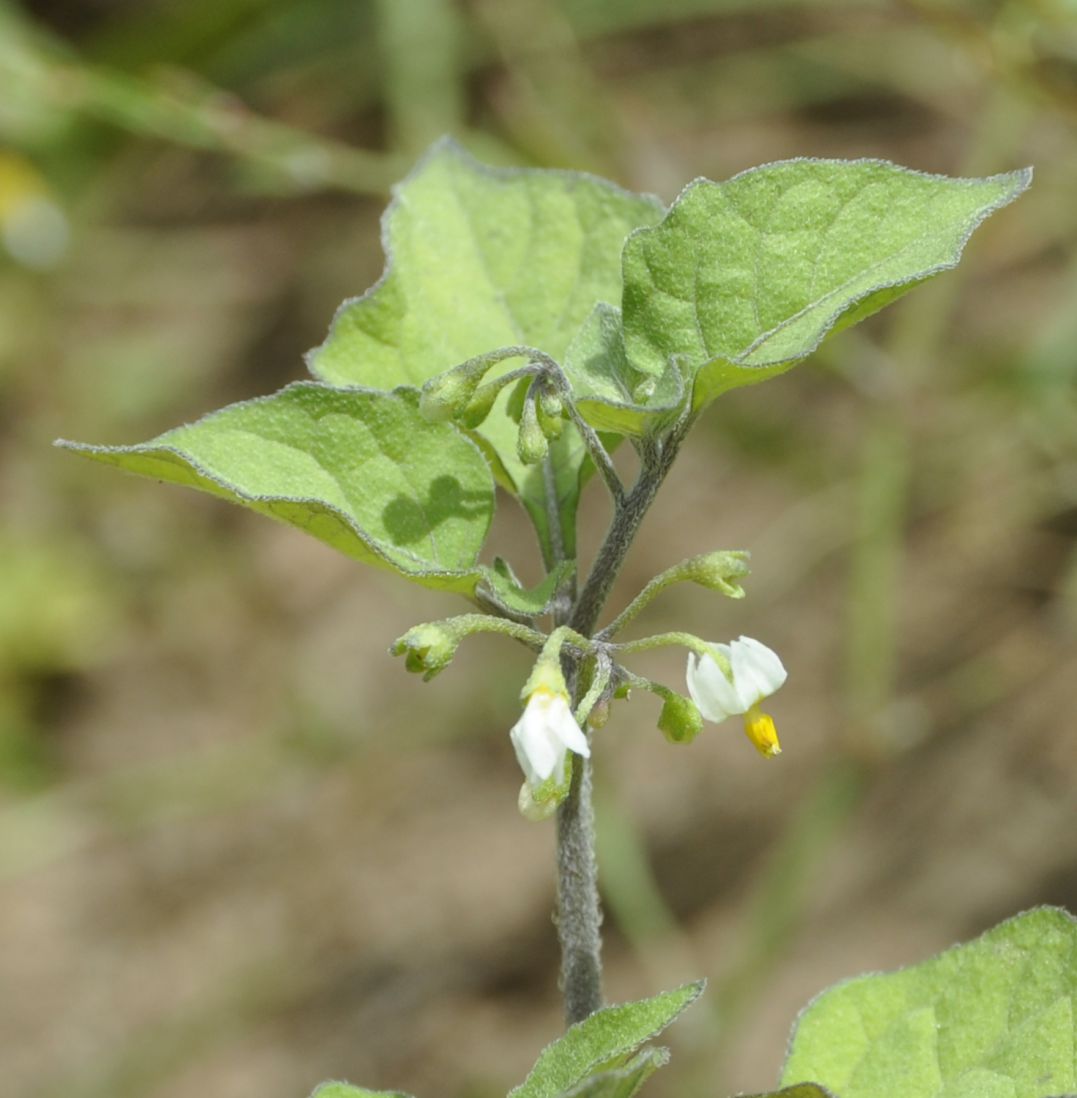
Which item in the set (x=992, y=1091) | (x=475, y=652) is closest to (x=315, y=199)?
(x=475, y=652)

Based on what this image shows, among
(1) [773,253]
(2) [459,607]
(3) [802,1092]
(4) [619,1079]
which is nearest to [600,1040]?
(4) [619,1079]

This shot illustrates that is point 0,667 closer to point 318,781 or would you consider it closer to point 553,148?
point 318,781

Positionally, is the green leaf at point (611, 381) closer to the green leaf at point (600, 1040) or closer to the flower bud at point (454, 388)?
the flower bud at point (454, 388)

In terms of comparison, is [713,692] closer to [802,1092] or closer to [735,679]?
[735,679]

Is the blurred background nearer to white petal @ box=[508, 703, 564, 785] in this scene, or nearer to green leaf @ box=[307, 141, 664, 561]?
green leaf @ box=[307, 141, 664, 561]

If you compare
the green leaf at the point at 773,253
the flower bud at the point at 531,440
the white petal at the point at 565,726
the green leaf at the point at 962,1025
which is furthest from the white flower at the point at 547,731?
the green leaf at the point at 962,1025

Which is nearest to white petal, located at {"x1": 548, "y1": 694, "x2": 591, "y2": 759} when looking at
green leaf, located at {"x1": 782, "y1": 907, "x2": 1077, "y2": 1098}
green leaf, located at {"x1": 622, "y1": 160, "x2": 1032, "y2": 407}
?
green leaf, located at {"x1": 622, "y1": 160, "x2": 1032, "y2": 407}
